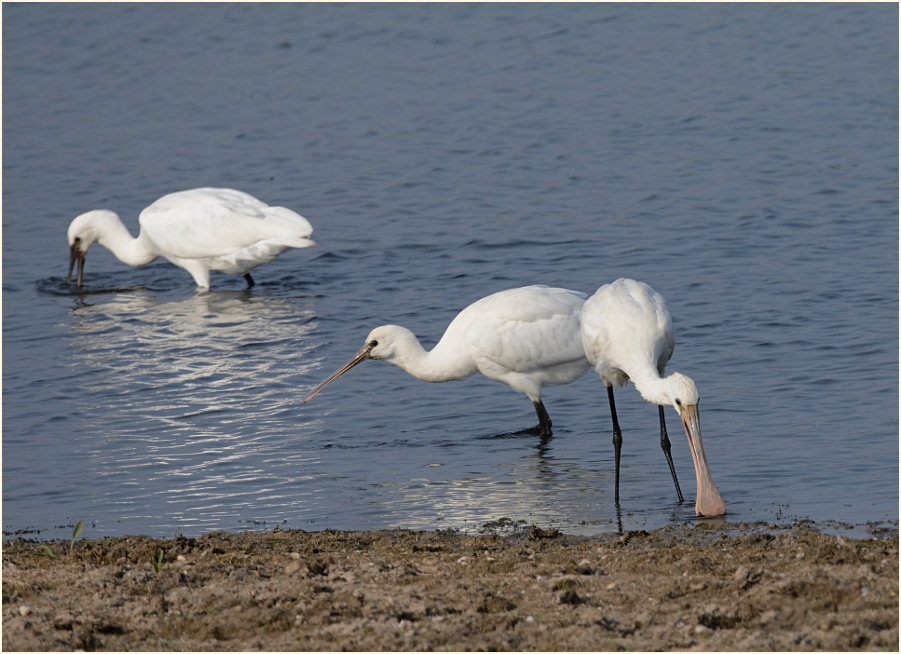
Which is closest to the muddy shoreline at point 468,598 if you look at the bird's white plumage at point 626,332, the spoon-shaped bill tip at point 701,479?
the spoon-shaped bill tip at point 701,479

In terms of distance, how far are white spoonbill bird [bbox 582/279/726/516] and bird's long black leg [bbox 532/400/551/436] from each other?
2.98 ft

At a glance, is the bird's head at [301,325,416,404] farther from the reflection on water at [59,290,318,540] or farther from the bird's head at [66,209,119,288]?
the bird's head at [66,209,119,288]

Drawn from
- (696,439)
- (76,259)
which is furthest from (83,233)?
(696,439)

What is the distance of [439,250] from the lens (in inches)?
588

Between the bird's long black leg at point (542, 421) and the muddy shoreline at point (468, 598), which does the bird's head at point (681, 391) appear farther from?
the bird's long black leg at point (542, 421)

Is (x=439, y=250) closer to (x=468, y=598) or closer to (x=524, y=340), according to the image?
(x=524, y=340)

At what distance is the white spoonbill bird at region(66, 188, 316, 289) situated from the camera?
14.3 m

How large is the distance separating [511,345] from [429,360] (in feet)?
2.19

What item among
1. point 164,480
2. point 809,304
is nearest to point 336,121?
point 809,304

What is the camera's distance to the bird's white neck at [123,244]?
1534 centimetres

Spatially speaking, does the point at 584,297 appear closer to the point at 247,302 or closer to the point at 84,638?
the point at 247,302

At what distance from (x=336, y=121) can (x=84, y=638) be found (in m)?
16.0

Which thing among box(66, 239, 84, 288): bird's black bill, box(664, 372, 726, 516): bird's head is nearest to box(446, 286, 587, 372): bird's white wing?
box(664, 372, 726, 516): bird's head

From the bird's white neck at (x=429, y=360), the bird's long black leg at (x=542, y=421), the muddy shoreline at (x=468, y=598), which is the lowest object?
the bird's long black leg at (x=542, y=421)
